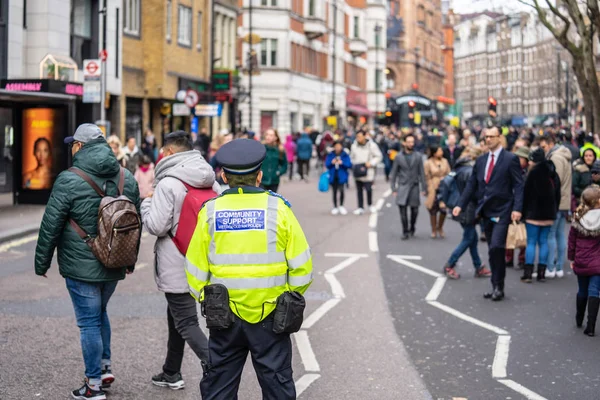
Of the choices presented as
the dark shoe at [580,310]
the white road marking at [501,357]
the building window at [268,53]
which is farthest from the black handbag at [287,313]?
the building window at [268,53]

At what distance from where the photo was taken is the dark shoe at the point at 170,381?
7550mm

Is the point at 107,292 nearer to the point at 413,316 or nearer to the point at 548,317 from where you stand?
the point at 413,316

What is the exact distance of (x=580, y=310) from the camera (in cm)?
1015

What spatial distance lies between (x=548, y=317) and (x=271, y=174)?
9.12 metres

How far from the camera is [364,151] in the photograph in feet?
75.3

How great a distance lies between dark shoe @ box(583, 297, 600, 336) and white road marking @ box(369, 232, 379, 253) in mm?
7026

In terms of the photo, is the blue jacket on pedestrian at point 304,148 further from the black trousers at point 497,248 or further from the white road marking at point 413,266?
the black trousers at point 497,248

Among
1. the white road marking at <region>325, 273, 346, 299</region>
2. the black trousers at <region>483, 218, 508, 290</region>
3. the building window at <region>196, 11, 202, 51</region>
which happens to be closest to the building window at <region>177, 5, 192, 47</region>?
the building window at <region>196, 11, 202, 51</region>

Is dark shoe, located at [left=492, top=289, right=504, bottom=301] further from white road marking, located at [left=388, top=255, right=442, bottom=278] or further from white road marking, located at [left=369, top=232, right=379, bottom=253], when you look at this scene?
white road marking, located at [left=369, top=232, right=379, bottom=253]

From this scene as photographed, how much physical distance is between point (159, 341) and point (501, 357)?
288 centimetres

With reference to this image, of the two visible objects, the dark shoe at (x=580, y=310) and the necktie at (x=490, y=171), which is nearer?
the dark shoe at (x=580, y=310)

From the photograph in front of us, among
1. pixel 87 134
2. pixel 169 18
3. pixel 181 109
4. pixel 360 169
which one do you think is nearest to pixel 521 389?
pixel 87 134

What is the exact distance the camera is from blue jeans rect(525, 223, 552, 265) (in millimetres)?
13156

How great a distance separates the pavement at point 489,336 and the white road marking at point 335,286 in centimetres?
56
